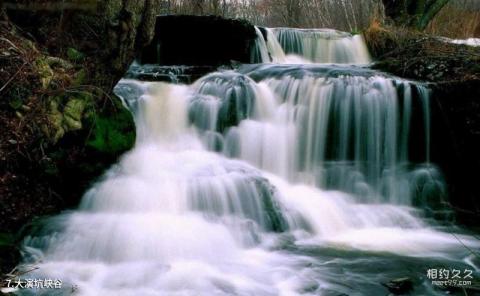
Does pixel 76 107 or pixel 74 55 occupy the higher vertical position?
pixel 74 55

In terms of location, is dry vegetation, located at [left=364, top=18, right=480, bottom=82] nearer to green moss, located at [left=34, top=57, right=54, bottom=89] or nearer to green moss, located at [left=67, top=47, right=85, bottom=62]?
green moss, located at [left=67, top=47, right=85, bottom=62]

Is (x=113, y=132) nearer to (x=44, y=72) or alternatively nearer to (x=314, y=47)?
(x=44, y=72)

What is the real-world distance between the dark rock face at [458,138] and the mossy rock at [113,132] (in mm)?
4349

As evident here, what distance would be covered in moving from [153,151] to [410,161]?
146 inches

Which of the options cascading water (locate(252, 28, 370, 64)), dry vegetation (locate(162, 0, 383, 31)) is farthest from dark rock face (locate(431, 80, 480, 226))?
dry vegetation (locate(162, 0, 383, 31))

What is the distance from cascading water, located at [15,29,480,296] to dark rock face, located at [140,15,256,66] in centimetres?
105

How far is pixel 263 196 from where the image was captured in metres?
5.61

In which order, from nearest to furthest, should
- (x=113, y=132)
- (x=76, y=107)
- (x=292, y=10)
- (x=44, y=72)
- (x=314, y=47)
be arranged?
(x=44, y=72) → (x=76, y=107) → (x=113, y=132) → (x=314, y=47) → (x=292, y=10)

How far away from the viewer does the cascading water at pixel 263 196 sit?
14.1 feet

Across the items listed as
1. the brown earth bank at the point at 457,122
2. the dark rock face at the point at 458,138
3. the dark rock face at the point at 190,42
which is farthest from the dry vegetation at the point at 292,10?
the dark rock face at the point at 458,138

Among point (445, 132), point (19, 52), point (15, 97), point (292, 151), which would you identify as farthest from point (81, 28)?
point (445, 132)

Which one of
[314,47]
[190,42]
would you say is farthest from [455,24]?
[190,42]

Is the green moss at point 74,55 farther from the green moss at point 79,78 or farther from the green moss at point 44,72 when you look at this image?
the green moss at point 44,72

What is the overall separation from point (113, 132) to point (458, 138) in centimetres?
484
